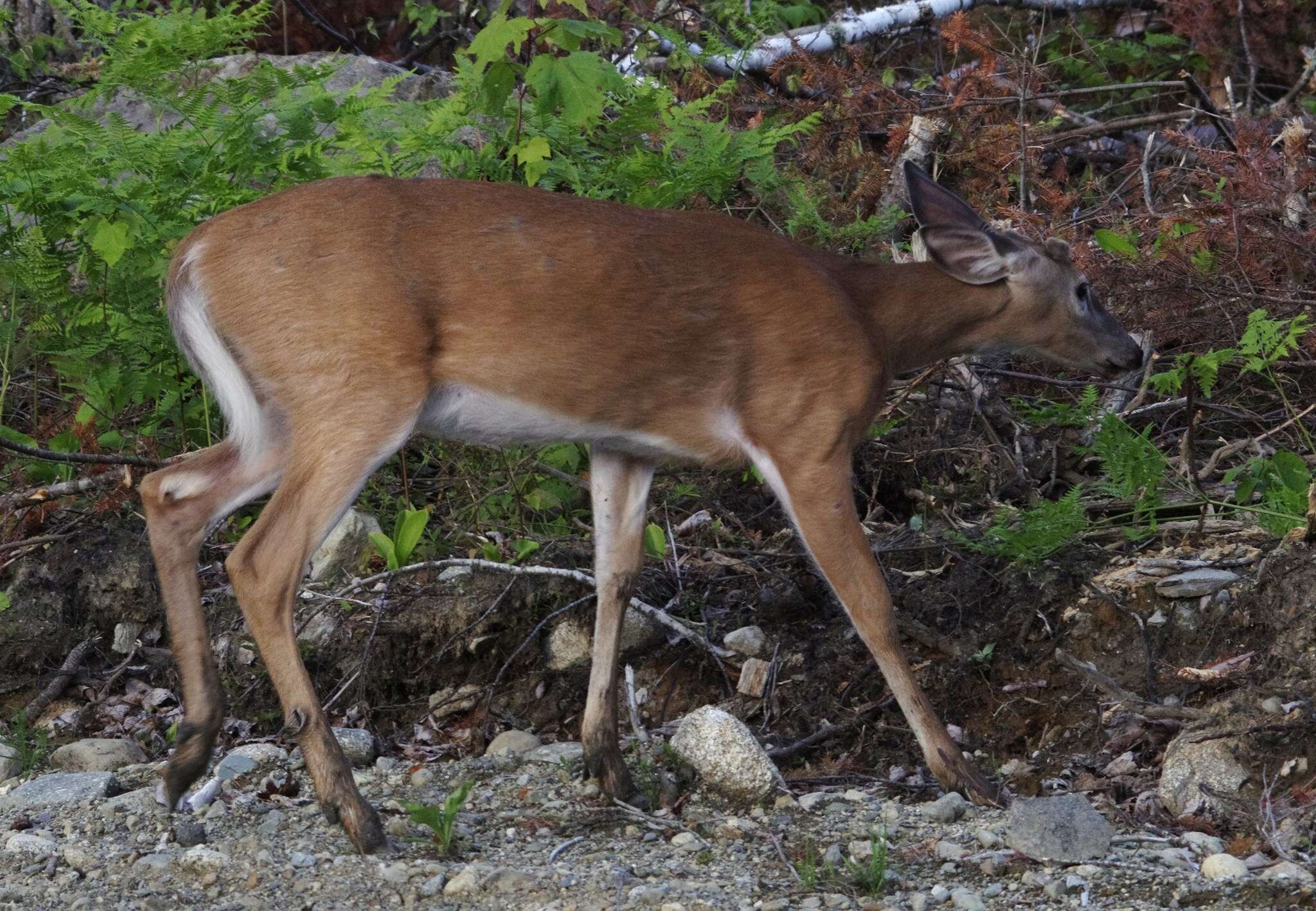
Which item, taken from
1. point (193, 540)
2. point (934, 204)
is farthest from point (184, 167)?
point (934, 204)

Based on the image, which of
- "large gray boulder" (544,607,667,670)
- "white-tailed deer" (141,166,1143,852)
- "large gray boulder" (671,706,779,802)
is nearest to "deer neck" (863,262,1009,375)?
"white-tailed deer" (141,166,1143,852)

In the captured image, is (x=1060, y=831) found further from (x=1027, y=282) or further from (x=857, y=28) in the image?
(x=857, y=28)

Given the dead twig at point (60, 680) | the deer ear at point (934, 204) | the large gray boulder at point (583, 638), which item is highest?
the deer ear at point (934, 204)

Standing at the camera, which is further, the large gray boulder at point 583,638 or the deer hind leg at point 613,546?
the large gray boulder at point 583,638

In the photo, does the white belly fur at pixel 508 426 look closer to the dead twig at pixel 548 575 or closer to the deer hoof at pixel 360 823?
the dead twig at pixel 548 575

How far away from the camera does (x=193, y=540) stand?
4934mm

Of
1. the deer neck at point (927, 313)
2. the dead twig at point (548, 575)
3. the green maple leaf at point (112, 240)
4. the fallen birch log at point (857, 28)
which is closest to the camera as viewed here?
the deer neck at point (927, 313)

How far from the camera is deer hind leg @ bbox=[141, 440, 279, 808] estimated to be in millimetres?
4680

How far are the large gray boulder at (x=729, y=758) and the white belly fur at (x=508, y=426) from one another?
2.94 ft

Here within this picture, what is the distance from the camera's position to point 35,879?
169 inches

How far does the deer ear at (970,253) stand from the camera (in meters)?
5.63

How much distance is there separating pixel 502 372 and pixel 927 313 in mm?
1665

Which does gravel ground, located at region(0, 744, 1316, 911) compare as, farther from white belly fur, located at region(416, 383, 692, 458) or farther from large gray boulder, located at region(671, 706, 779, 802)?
white belly fur, located at region(416, 383, 692, 458)

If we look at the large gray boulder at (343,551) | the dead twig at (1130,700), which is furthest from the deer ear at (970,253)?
the large gray boulder at (343,551)
